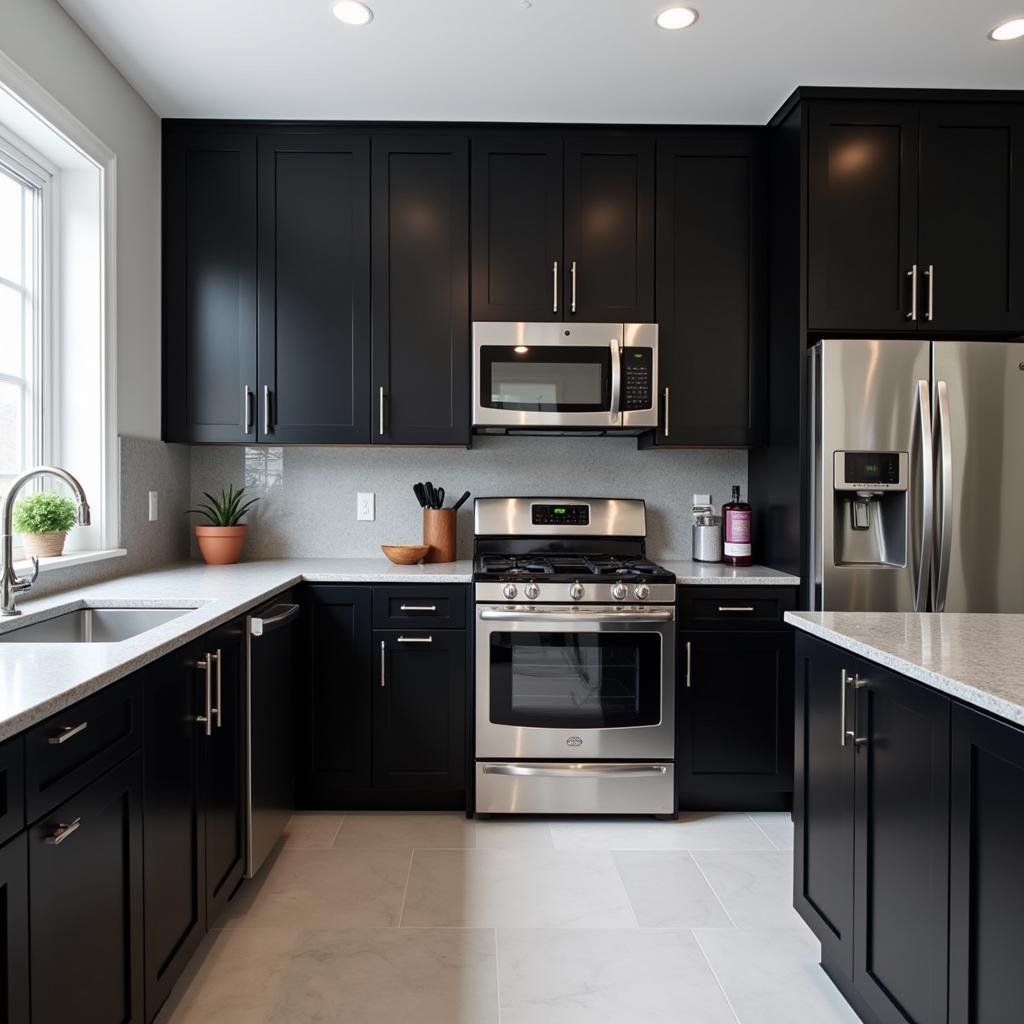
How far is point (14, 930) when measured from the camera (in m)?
1.06

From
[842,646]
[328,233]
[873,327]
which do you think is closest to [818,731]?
[842,646]

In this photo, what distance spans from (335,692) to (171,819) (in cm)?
119

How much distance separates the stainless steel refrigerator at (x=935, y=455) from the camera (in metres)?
2.64

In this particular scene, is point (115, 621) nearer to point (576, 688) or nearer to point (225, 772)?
point (225, 772)

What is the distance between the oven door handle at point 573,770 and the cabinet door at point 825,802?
887mm

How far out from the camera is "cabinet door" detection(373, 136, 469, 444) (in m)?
3.05

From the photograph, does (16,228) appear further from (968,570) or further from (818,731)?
(968,570)

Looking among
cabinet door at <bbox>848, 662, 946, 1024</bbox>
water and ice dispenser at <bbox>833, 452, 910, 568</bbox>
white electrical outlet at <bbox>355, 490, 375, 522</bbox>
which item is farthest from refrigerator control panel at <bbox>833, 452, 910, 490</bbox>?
white electrical outlet at <bbox>355, 490, 375, 522</bbox>

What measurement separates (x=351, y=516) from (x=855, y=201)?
2.37m

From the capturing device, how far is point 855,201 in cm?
283

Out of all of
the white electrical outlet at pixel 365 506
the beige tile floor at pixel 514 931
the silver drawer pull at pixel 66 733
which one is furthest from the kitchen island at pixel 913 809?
the white electrical outlet at pixel 365 506

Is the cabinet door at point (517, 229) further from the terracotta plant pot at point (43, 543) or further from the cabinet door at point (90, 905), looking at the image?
the cabinet door at point (90, 905)

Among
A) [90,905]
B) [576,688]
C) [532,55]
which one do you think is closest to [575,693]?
[576,688]

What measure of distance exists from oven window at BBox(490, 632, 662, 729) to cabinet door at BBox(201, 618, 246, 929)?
0.95m
